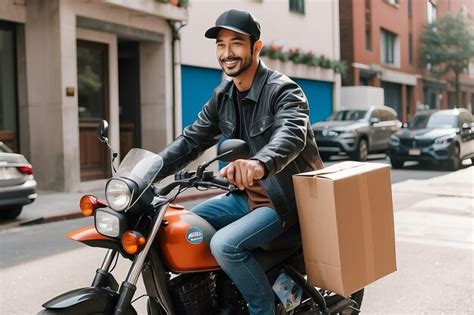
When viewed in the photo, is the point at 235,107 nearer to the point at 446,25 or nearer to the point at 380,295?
the point at 380,295

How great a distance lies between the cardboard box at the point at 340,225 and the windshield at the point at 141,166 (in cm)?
71

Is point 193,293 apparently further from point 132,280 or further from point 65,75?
point 65,75

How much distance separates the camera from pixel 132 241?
261cm

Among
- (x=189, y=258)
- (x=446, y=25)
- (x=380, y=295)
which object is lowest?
(x=380, y=295)

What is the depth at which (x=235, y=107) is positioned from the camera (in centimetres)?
324

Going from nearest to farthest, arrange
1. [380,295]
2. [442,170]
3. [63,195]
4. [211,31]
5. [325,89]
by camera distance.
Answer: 1. [211,31]
2. [380,295]
3. [63,195]
4. [442,170]
5. [325,89]

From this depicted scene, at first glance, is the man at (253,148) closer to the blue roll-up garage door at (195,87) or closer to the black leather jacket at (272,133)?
the black leather jacket at (272,133)

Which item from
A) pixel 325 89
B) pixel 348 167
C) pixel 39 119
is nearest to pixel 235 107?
pixel 348 167

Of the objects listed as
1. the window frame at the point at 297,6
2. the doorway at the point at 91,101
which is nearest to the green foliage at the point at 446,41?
the window frame at the point at 297,6

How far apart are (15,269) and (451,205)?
724cm

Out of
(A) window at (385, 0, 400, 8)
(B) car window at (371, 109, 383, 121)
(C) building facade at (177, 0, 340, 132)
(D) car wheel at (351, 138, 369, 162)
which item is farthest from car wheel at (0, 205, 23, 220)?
(A) window at (385, 0, 400, 8)

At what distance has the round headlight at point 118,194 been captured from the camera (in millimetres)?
2605

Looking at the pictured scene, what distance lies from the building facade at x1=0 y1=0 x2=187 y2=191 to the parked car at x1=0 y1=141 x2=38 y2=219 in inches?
137

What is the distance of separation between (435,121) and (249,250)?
15.7m
